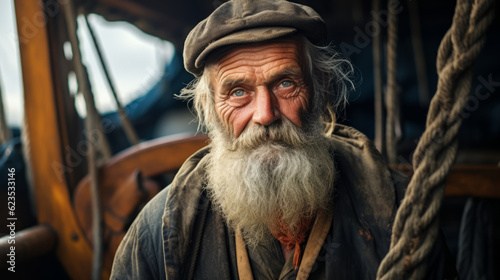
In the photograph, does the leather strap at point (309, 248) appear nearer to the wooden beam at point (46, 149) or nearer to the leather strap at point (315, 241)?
the leather strap at point (315, 241)

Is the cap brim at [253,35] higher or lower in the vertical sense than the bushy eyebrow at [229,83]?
higher

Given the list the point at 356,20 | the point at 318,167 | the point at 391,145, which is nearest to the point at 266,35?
the point at 318,167

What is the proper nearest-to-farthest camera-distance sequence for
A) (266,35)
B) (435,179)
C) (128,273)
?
(435,179)
(266,35)
(128,273)

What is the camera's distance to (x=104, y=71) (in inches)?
97.7

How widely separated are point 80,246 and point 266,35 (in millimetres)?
1735

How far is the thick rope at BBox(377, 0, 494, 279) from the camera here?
0.51 m

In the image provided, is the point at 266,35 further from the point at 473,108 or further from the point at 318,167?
the point at 473,108

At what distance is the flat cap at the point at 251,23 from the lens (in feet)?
3.80

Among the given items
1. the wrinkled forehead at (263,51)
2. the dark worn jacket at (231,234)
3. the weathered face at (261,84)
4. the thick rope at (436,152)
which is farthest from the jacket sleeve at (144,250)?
the thick rope at (436,152)

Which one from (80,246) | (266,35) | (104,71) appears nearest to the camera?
(266,35)

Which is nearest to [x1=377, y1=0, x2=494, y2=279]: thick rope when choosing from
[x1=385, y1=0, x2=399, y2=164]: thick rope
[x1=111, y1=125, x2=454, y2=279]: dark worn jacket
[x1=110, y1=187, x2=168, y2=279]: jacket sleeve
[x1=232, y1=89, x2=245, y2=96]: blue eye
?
[x1=111, y1=125, x2=454, y2=279]: dark worn jacket

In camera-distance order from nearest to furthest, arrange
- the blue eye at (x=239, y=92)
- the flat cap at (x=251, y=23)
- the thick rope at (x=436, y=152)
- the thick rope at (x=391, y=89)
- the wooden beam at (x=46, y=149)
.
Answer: the thick rope at (x=436, y=152) → the flat cap at (x=251, y=23) → the blue eye at (x=239, y=92) → the thick rope at (x=391, y=89) → the wooden beam at (x=46, y=149)

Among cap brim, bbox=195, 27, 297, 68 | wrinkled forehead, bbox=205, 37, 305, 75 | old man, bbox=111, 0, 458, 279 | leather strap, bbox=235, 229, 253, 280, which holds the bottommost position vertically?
leather strap, bbox=235, 229, 253, 280

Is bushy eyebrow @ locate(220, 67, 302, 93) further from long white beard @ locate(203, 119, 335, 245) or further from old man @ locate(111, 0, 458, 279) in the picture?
long white beard @ locate(203, 119, 335, 245)
